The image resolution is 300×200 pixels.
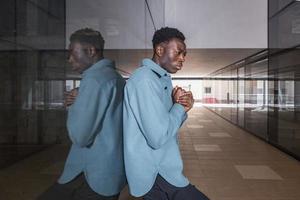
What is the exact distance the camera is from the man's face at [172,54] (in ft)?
6.44

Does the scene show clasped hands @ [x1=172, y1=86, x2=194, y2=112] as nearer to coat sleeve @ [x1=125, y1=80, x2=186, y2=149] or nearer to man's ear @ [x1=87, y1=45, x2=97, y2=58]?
coat sleeve @ [x1=125, y1=80, x2=186, y2=149]

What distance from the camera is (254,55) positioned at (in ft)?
40.7

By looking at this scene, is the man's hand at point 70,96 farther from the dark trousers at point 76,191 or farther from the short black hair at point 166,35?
the short black hair at point 166,35

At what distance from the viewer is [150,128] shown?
1.71 meters

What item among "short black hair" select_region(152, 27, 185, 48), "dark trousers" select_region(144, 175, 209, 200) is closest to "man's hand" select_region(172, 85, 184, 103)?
"short black hair" select_region(152, 27, 185, 48)

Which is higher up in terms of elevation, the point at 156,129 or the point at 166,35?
the point at 166,35

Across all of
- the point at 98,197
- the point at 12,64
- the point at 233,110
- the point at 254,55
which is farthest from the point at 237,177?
the point at 233,110

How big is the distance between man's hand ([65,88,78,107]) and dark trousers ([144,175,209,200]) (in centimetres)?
73

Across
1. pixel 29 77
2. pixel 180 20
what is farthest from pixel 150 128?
pixel 180 20

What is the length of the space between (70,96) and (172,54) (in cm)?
71

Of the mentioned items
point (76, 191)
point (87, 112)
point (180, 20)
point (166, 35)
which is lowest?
point (76, 191)

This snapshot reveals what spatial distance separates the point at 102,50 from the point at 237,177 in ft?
15.0

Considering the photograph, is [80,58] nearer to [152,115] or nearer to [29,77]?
[29,77]

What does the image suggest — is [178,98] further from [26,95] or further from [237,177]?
[237,177]
